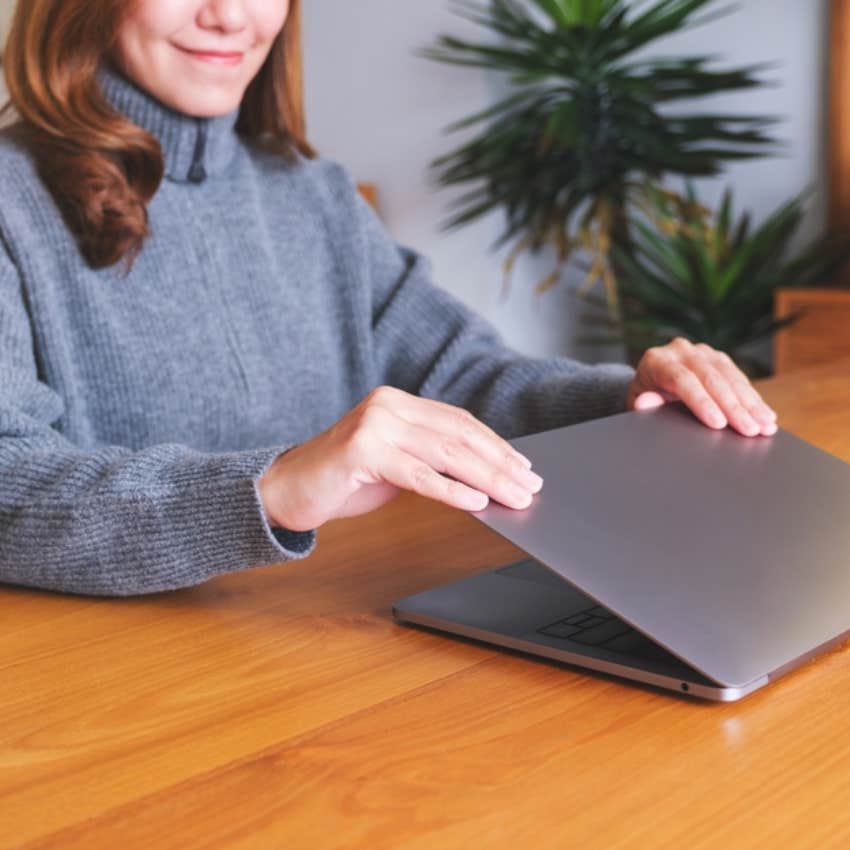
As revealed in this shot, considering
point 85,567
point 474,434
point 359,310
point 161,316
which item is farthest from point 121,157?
point 474,434

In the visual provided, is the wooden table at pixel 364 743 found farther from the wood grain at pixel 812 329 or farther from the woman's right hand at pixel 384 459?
the wood grain at pixel 812 329

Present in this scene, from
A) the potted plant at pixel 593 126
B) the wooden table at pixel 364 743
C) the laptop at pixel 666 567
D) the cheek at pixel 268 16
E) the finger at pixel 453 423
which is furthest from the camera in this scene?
the potted plant at pixel 593 126

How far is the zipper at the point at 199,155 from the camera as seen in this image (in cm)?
142

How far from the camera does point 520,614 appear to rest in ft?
2.49

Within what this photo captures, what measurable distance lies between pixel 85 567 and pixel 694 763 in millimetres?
459

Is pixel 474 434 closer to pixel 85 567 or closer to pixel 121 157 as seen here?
pixel 85 567

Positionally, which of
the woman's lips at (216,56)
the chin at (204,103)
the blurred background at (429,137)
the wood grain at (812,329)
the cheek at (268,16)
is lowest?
the wood grain at (812,329)

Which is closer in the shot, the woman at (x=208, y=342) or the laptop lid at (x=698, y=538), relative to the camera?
the laptop lid at (x=698, y=538)

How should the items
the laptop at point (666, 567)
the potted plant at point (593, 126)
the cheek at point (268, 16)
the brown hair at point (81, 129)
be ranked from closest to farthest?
1. the laptop at point (666, 567)
2. the brown hair at point (81, 129)
3. the cheek at point (268, 16)
4. the potted plant at point (593, 126)

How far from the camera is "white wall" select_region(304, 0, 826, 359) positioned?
12.9 feet

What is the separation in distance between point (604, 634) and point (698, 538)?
76mm

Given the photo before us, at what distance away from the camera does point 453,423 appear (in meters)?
0.80

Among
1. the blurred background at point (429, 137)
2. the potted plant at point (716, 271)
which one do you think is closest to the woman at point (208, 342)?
the potted plant at point (716, 271)

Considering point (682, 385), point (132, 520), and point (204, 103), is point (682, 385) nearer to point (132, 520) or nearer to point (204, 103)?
point (132, 520)
